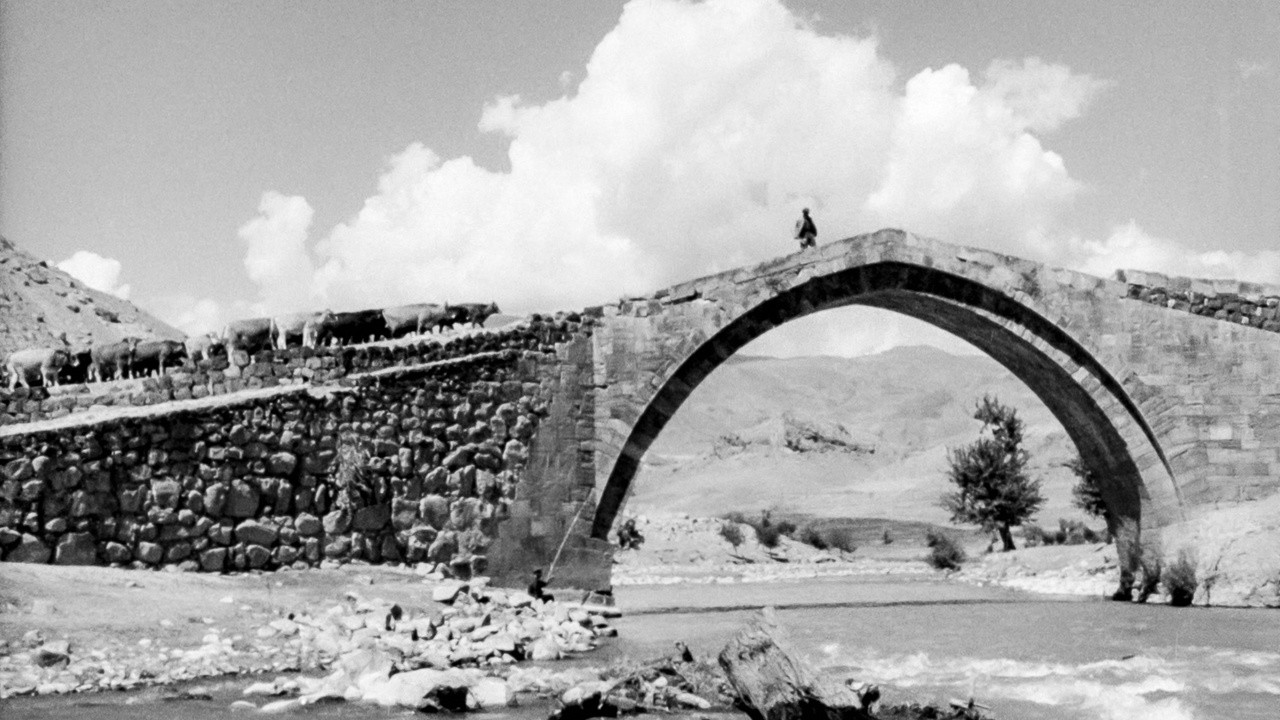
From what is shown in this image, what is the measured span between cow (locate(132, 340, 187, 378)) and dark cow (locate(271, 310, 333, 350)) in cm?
176

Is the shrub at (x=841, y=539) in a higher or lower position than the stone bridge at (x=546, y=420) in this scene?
lower

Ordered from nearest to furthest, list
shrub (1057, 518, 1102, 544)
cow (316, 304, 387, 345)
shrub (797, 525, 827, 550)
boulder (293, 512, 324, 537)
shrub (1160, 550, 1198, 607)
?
boulder (293, 512, 324, 537) < shrub (1160, 550, 1198, 607) < cow (316, 304, 387, 345) < shrub (1057, 518, 1102, 544) < shrub (797, 525, 827, 550)

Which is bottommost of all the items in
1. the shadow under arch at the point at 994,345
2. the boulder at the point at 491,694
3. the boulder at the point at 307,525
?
the boulder at the point at 491,694

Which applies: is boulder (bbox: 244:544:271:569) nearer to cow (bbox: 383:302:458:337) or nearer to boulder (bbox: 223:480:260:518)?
boulder (bbox: 223:480:260:518)

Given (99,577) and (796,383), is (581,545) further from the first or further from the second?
(796,383)

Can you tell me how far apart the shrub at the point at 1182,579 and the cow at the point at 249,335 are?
521 inches

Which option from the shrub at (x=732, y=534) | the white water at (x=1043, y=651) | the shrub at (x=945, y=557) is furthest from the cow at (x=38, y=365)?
the shrub at (x=945, y=557)

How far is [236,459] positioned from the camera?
44.2ft

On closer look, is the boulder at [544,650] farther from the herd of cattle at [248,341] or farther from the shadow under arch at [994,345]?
the herd of cattle at [248,341]

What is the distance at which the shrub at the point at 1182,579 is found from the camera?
16516 millimetres

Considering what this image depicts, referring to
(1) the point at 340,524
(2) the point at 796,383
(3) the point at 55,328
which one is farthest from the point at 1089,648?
(2) the point at 796,383

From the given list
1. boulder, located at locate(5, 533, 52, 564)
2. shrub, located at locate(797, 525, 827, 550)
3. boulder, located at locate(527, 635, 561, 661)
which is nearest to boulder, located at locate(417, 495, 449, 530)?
boulder, located at locate(527, 635, 561, 661)

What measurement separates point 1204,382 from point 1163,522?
209 centimetres

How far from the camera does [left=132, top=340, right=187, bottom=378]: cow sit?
18.0m
